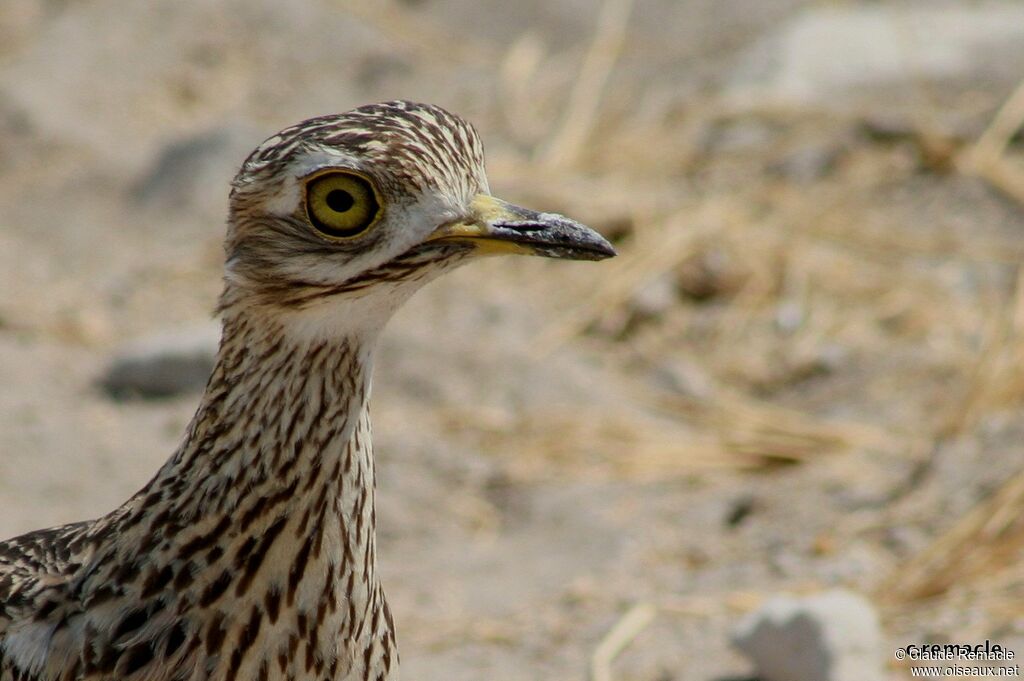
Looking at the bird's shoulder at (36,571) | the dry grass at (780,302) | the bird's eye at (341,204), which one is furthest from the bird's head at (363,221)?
the dry grass at (780,302)

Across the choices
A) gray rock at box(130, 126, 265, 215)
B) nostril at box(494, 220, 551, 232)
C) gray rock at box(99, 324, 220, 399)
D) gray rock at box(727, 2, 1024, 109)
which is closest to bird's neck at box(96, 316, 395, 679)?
nostril at box(494, 220, 551, 232)

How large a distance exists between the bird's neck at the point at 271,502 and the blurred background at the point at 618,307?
5.35ft

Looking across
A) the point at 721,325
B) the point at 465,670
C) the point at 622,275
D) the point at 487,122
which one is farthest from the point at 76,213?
the point at 465,670

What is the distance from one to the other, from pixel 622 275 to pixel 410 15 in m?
3.67

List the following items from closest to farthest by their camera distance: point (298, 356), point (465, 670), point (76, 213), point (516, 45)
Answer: point (298, 356) → point (465, 670) → point (76, 213) → point (516, 45)

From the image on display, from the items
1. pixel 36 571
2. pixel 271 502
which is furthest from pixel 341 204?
pixel 36 571

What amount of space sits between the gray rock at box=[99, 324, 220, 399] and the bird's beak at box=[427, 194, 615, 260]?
3.39 m

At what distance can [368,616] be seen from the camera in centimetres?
280

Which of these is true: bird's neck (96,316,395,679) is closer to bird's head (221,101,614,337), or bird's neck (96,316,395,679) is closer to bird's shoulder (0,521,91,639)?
bird's head (221,101,614,337)

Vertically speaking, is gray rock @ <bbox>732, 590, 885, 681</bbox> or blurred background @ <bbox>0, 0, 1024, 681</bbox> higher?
blurred background @ <bbox>0, 0, 1024, 681</bbox>

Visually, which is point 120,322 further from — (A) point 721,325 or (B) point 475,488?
(A) point 721,325

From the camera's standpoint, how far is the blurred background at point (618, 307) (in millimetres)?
4668

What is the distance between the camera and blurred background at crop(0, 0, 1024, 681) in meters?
4.67

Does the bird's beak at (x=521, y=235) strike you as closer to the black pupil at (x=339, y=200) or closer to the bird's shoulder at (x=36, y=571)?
the black pupil at (x=339, y=200)
